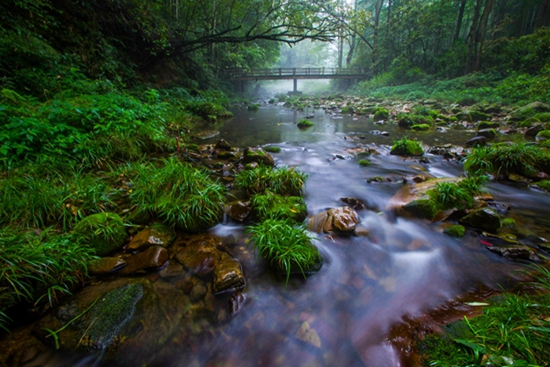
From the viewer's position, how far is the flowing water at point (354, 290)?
1904 millimetres

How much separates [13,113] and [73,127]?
0.78 meters

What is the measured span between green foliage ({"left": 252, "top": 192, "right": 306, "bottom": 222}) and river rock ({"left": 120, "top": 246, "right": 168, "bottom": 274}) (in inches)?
51.2

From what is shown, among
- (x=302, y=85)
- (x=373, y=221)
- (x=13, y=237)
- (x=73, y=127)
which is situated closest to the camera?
(x=13, y=237)

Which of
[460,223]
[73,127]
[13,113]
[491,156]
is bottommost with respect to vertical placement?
[460,223]

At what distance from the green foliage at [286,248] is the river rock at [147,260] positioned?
105 cm

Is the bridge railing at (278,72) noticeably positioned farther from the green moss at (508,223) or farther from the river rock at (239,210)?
the green moss at (508,223)

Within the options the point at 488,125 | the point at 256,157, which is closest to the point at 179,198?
the point at 256,157

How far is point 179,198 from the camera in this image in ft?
10.8

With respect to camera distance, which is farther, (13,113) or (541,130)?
(541,130)

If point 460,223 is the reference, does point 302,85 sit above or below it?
above

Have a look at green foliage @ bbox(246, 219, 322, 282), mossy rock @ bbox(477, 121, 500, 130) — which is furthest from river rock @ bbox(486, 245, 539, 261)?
mossy rock @ bbox(477, 121, 500, 130)

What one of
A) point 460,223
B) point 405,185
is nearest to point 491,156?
point 405,185

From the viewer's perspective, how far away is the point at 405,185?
4.70 metres

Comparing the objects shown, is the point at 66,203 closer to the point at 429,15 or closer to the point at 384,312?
the point at 384,312
